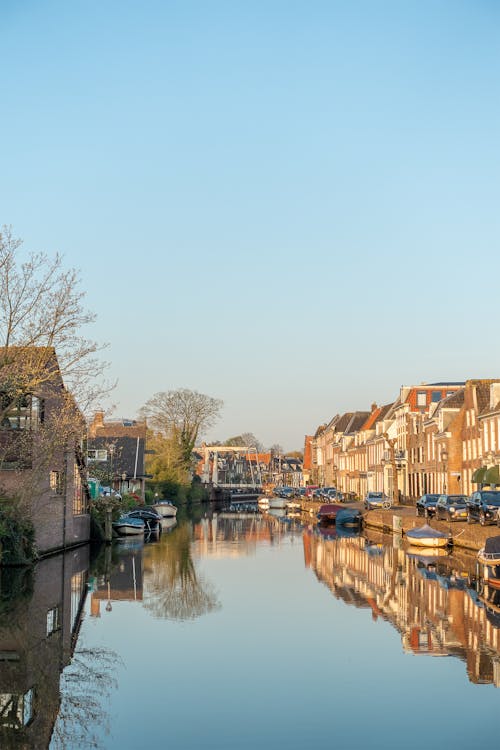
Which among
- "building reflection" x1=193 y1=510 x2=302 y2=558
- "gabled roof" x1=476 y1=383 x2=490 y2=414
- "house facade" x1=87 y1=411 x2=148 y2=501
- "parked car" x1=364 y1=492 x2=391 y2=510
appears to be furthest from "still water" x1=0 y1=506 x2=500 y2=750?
"house facade" x1=87 y1=411 x2=148 y2=501

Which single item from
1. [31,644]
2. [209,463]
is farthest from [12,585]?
[209,463]

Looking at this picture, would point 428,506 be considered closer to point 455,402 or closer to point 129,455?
point 455,402

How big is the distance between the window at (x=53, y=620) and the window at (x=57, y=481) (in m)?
15.4

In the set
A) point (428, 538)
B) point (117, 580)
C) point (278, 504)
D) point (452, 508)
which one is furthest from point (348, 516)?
point (278, 504)

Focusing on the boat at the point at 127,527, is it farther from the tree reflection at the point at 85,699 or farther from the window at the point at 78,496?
the tree reflection at the point at 85,699

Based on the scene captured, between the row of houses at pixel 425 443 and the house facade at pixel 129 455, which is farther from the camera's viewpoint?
the house facade at pixel 129 455

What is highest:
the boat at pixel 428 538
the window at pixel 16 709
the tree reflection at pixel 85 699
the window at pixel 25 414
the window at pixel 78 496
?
the window at pixel 25 414

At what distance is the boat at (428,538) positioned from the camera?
148ft

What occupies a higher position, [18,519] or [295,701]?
[18,519]

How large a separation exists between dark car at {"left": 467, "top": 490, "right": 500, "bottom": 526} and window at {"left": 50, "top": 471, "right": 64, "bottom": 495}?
2030 cm

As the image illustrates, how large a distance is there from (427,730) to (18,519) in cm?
2347

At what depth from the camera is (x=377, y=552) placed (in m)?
45.2

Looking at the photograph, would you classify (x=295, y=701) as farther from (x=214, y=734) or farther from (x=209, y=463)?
(x=209, y=463)

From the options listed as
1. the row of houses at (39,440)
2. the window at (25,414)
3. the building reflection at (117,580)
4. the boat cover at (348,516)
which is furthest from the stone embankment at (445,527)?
the window at (25,414)
